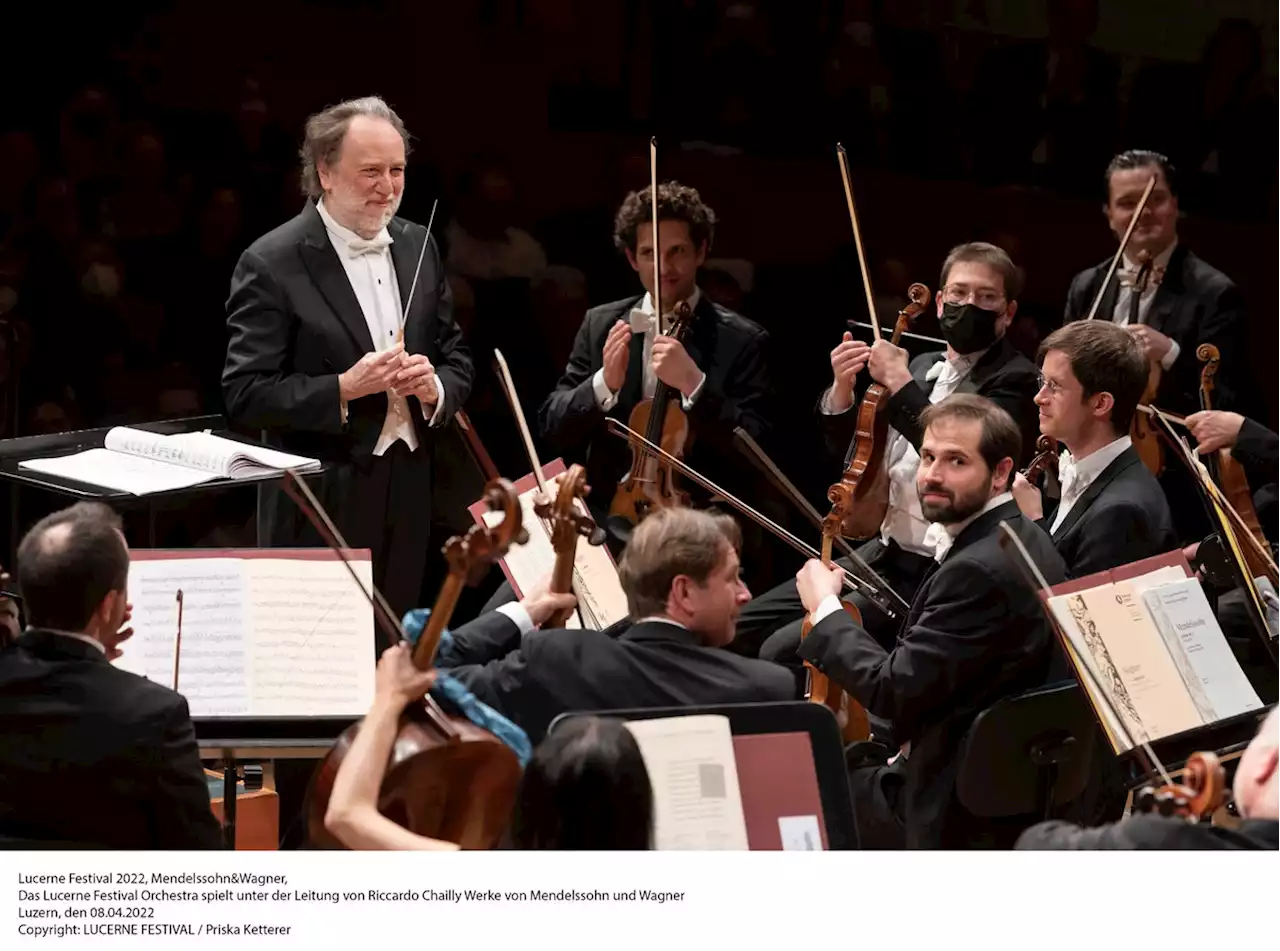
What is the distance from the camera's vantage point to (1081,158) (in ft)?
12.2

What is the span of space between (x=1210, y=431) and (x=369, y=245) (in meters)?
1.82

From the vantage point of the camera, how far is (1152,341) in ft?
11.8

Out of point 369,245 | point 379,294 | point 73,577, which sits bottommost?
point 73,577

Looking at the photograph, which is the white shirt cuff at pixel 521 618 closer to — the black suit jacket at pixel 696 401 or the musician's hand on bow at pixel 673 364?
the black suit jacket at pixel 696 401

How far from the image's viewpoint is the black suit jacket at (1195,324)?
→ 3.60m

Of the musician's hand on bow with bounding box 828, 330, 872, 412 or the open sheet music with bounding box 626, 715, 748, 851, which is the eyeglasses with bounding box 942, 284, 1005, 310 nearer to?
the musician's hand on bow with bounding box 828, 330, 872, 412

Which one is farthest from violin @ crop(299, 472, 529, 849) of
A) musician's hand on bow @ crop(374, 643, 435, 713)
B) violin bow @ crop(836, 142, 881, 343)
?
violin bow @ crop(836, 142, 881, 343)

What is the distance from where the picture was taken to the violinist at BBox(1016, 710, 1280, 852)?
8.01 feet

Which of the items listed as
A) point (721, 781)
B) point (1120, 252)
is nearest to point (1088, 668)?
point (721, 781)

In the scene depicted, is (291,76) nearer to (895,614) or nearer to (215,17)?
(215,17)

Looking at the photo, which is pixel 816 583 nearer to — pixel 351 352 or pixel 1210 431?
pixel 1210 431

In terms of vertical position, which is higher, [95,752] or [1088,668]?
[1088,668]

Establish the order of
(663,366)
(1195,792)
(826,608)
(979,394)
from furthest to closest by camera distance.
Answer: (663,366) → (979,394) → (826,608) → (1195,792)

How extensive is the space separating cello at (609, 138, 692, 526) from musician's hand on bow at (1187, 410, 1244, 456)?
110 centimetres
